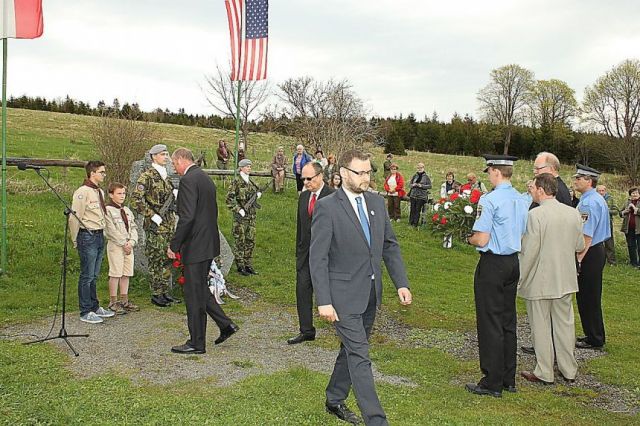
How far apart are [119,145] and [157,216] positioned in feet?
28.7

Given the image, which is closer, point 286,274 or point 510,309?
point 510,309

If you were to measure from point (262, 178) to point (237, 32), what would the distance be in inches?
562

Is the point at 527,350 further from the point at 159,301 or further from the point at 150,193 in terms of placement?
the point at 150,193

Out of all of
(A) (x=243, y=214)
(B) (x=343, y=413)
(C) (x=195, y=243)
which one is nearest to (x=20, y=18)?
(A) (x=243, y=214)

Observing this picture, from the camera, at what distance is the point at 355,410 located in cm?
536

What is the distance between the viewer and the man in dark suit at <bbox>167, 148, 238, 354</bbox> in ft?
22.8

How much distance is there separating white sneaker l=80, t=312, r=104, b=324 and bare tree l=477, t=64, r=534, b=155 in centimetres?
5175

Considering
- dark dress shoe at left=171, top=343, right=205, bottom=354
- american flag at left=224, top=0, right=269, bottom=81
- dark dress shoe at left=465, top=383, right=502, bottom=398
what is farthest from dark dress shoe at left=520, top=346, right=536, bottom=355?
american flag at left=224, top=0, right=269, bottom=81

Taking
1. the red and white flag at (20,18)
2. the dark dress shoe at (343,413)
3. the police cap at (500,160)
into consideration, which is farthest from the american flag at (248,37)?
the dark dress shoe at (343,413)

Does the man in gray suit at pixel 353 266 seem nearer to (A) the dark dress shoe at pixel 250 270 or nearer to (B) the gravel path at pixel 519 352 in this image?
(B) the gravel path at pixel 519 352

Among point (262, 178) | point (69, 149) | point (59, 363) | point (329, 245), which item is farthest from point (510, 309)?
point (69, 149)

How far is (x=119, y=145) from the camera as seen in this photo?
17.5 meters

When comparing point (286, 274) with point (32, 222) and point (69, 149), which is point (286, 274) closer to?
point (32, 222)

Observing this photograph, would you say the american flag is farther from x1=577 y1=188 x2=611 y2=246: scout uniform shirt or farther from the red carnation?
the red carnation
